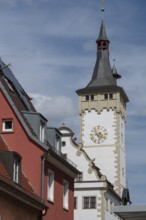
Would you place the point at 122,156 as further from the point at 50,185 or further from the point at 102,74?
the point at 50,185

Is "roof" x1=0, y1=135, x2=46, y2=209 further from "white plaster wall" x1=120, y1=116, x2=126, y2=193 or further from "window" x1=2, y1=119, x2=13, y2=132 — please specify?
"white plaster wall" x1=120, y1=116, x2=126, y2=193

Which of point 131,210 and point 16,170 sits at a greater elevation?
point 16,170

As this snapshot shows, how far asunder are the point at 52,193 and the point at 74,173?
385 cm

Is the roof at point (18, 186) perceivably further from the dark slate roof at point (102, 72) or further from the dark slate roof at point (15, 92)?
the dark slate roof at point (102, 72)

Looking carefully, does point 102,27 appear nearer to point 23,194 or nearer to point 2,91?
point 2,91

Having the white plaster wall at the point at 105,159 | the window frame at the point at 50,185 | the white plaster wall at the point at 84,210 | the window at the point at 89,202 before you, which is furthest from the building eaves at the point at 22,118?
the white plaster wall at the point at 105,159

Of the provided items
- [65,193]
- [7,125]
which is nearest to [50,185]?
[65,193]

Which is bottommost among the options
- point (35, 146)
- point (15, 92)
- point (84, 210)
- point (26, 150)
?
Result: point (26, 150)

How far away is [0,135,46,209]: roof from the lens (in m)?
21.0

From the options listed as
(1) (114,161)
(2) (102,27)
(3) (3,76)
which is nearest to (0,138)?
(3) (3,76)

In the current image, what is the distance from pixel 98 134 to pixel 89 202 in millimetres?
15611

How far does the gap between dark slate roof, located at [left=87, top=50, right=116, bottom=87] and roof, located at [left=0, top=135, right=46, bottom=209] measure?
49.7m

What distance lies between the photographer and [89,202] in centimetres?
5841

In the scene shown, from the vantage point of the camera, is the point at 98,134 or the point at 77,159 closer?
the point at 77,159
